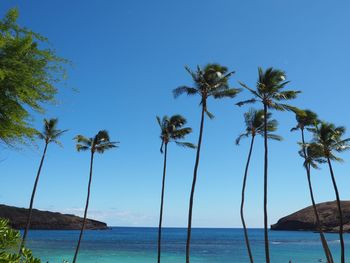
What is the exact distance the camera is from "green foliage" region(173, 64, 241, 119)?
28578 millimetres

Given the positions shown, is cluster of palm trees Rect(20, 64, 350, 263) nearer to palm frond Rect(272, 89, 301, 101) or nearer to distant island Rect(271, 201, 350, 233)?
palm frond Rect(272, 89, 301, 101)

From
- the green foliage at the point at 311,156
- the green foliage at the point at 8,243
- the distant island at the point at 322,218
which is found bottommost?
the green foliage at the point at 8,243

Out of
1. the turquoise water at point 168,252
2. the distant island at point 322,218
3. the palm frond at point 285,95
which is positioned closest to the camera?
the palm frond at point 285,95

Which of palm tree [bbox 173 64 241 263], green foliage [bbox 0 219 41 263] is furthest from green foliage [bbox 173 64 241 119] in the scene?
green foliage [bbox 0 219 41 263]

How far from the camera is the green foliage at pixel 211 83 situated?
93.8ft

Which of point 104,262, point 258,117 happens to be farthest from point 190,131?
point 104,262

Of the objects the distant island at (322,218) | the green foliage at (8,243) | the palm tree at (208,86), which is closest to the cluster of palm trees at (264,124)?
the palm tree at (208,86)

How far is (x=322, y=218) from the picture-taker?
16725 cm

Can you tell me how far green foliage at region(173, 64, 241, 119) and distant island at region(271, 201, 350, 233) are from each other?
483 ft

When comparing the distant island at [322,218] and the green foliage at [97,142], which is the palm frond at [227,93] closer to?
the green foliage at [97,142]

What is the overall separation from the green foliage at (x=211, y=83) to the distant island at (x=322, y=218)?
147 metres

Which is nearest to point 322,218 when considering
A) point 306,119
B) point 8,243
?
point 306,119

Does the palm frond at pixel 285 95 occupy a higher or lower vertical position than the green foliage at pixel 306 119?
lower

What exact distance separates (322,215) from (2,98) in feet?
583
